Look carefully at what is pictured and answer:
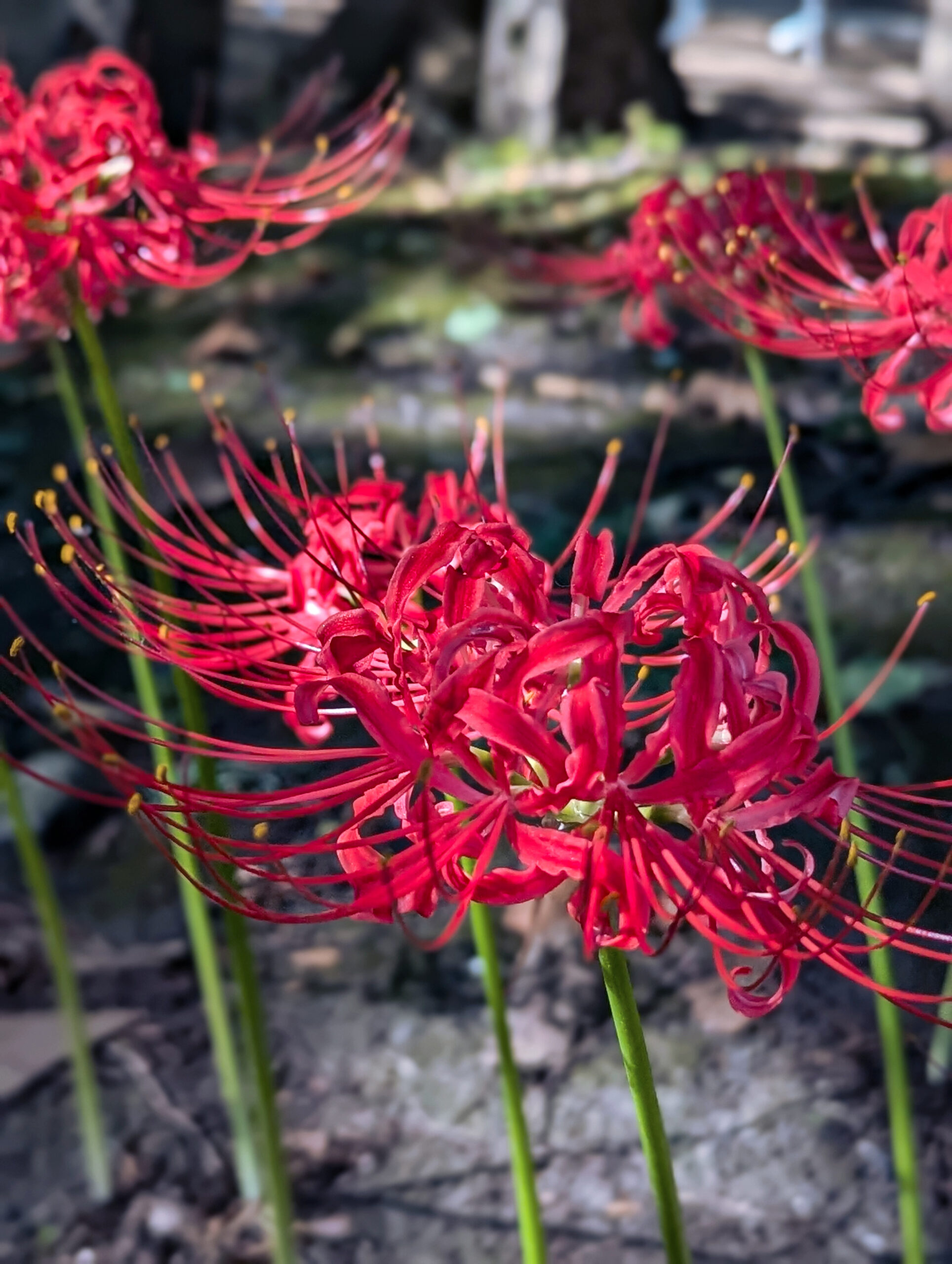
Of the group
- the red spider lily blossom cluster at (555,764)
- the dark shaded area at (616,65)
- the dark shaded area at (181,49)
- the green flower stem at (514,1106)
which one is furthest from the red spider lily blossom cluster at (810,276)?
the dark shaded area at (181,49)

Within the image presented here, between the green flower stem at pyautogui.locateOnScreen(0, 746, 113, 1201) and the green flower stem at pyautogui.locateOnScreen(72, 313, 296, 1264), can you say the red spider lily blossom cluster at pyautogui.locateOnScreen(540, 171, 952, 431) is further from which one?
the green flower stem at pyautogui.locateOnScreen(0, 746, 113, 1201)

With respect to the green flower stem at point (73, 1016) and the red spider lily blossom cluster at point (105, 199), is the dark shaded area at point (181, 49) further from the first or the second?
the green flower stem at point (73, 1016)

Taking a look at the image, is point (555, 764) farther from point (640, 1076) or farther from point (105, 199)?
point (105, 199)

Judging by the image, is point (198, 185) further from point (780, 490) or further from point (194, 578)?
point (780, 490)

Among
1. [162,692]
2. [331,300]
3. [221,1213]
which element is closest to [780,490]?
[162,692]

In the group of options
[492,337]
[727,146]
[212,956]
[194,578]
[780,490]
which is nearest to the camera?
[194,578]

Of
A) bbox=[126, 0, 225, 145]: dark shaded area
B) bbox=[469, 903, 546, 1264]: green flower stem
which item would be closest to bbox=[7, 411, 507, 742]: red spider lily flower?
bbox=[469, 903, 546, 1264]: green flower stem
